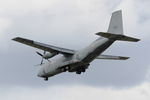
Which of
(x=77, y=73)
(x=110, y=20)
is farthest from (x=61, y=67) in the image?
(x=110, y=20)

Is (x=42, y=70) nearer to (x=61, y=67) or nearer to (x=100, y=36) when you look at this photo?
(x=61, y=67)

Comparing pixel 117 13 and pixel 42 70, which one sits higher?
pixel 117 13

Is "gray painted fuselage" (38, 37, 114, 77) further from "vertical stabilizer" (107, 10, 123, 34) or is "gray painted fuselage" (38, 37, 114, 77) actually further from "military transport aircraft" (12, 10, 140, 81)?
"vertical stabilizer" (107, 10, 123, 34)

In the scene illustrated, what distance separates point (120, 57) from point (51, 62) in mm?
11096

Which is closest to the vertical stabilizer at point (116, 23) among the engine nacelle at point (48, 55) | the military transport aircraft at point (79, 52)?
the military transport aircraft at point (79, 52)

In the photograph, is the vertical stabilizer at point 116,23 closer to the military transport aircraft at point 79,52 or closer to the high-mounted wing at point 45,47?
the military transport aircraft at point 79,52

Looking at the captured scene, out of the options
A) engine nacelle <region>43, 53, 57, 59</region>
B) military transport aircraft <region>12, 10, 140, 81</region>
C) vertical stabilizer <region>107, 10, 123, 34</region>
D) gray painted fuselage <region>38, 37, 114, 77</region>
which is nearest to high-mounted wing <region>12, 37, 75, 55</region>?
military transport aircraft <region>12, 10, 140, 81</region>

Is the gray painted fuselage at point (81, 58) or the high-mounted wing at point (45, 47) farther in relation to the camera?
the high-mounted wing at point (45, 47)

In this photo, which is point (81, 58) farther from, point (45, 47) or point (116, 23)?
point (116, 23)

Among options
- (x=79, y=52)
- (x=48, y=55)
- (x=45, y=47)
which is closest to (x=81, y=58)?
(x=79, y=52)

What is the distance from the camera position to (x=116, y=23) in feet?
302

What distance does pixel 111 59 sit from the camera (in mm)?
102812

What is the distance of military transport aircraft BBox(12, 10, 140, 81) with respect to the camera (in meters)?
89.9

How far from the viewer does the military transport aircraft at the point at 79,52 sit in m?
89.9
